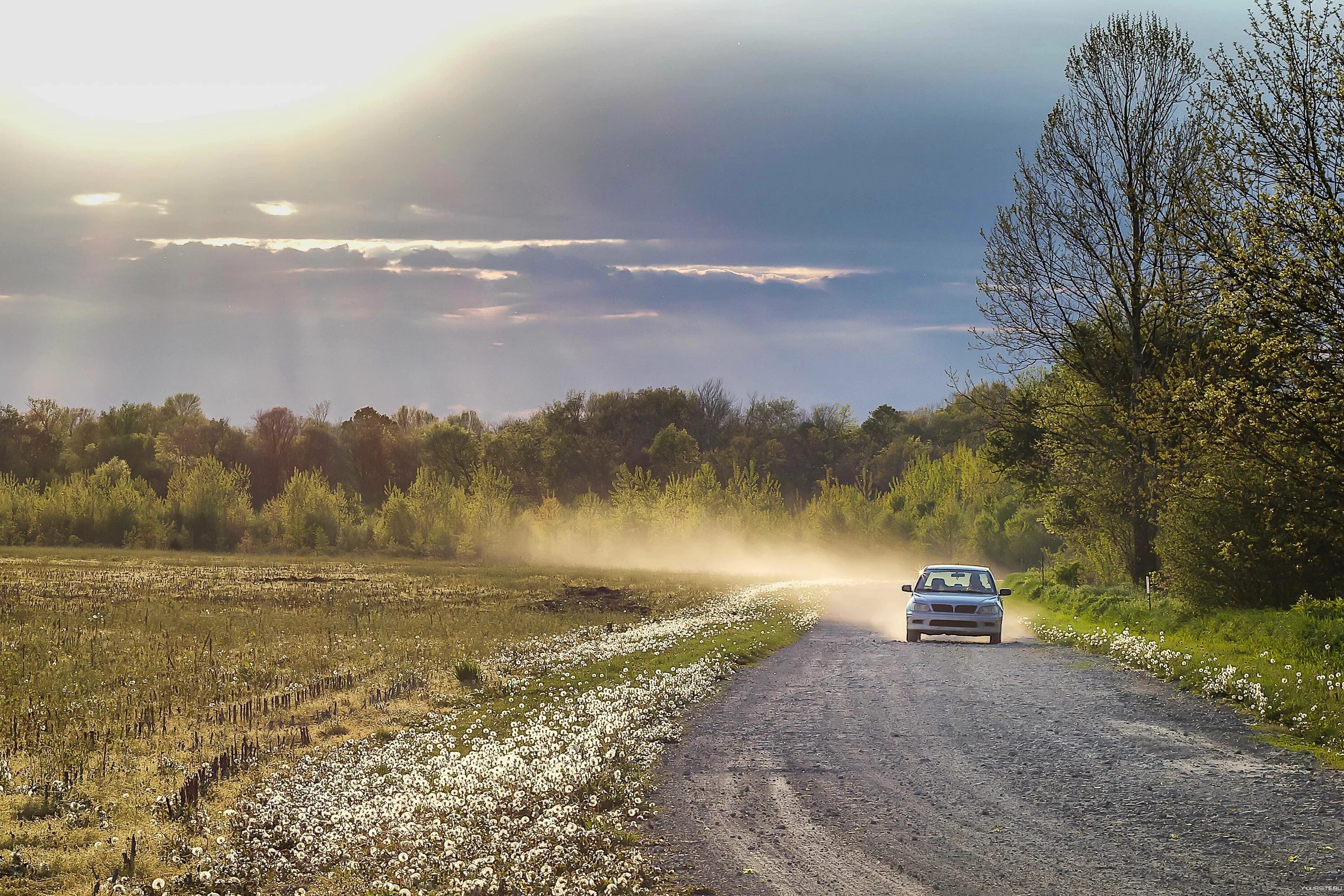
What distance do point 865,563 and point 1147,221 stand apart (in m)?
81.1

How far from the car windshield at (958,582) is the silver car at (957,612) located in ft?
0.10

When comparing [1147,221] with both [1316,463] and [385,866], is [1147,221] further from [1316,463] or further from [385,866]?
[385,866]

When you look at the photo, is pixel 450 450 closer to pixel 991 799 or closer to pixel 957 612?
pixel 957 612

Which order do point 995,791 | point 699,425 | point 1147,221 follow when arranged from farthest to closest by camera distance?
point 699,425 → point 1147,221 → point 995,791

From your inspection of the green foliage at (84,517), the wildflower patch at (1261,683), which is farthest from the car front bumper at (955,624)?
the green foliage at (84,517)

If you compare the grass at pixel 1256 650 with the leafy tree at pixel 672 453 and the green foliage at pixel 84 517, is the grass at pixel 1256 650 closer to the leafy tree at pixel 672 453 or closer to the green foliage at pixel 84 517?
the green foliage at pixel 84 517

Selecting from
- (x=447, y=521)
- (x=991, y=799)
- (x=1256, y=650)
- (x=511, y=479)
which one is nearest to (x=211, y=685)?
(x=991, y=799)

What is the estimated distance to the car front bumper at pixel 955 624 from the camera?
2564 cm

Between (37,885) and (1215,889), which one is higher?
(1215,889)

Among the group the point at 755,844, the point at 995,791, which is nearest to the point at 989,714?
the point at 995,791

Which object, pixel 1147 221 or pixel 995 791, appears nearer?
pixel 995 791

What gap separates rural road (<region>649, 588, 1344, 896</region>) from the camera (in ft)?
26.5

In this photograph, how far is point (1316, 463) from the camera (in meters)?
18.9

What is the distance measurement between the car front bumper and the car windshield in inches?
47.4
